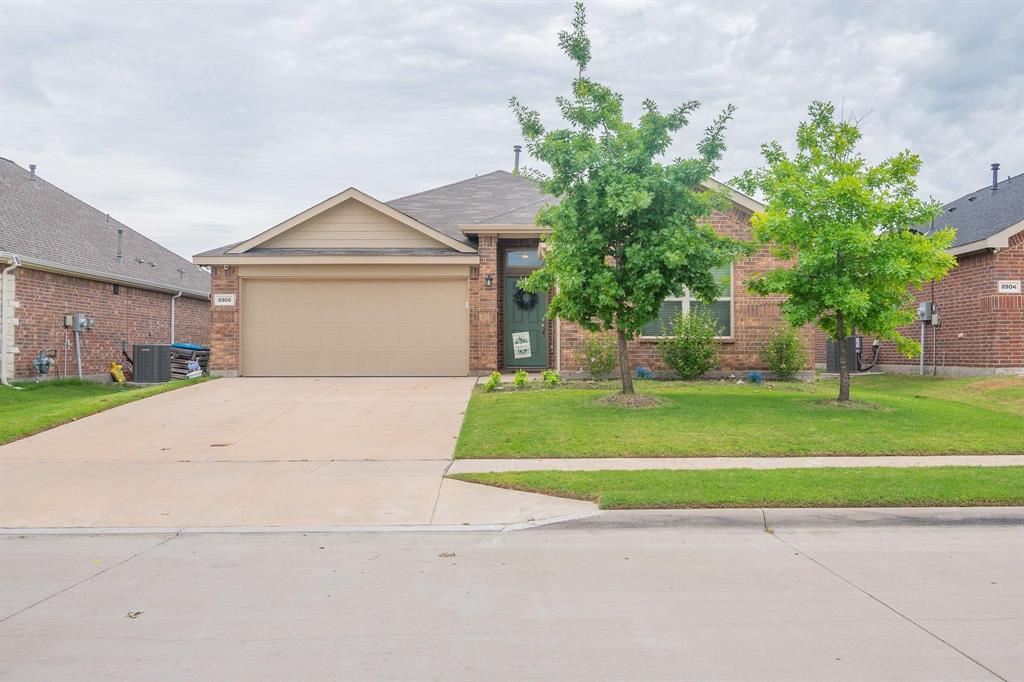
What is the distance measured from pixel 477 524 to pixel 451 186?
63.3 ft

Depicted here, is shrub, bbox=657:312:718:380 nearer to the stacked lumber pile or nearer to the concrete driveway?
the concrete driveway

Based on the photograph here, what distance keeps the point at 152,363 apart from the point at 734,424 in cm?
1630

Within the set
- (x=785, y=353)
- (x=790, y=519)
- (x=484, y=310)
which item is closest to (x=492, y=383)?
(x=484, y=310)

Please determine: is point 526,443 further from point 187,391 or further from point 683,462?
point 187,391

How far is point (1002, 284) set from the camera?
58.3ft

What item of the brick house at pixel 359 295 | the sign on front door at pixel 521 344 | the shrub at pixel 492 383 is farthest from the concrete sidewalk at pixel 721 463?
the sign on front door at pixel 521 344

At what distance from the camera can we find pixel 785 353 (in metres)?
16.9

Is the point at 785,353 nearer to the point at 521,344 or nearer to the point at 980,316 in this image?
the point at 980,316

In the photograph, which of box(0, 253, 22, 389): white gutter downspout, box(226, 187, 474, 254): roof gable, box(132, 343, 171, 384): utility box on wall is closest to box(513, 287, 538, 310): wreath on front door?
box(226, 187, 474, 254): roof gable

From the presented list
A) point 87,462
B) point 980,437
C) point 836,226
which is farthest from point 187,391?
point 980,437

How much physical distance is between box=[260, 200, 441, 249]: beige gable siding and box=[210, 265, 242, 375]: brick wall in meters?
1.24

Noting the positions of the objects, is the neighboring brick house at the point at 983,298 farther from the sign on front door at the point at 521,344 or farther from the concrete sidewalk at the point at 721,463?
the sign on front door at the point at 521,344

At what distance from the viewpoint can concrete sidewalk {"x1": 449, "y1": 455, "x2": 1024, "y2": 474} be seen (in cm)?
920

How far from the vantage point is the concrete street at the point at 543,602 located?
157 inches
